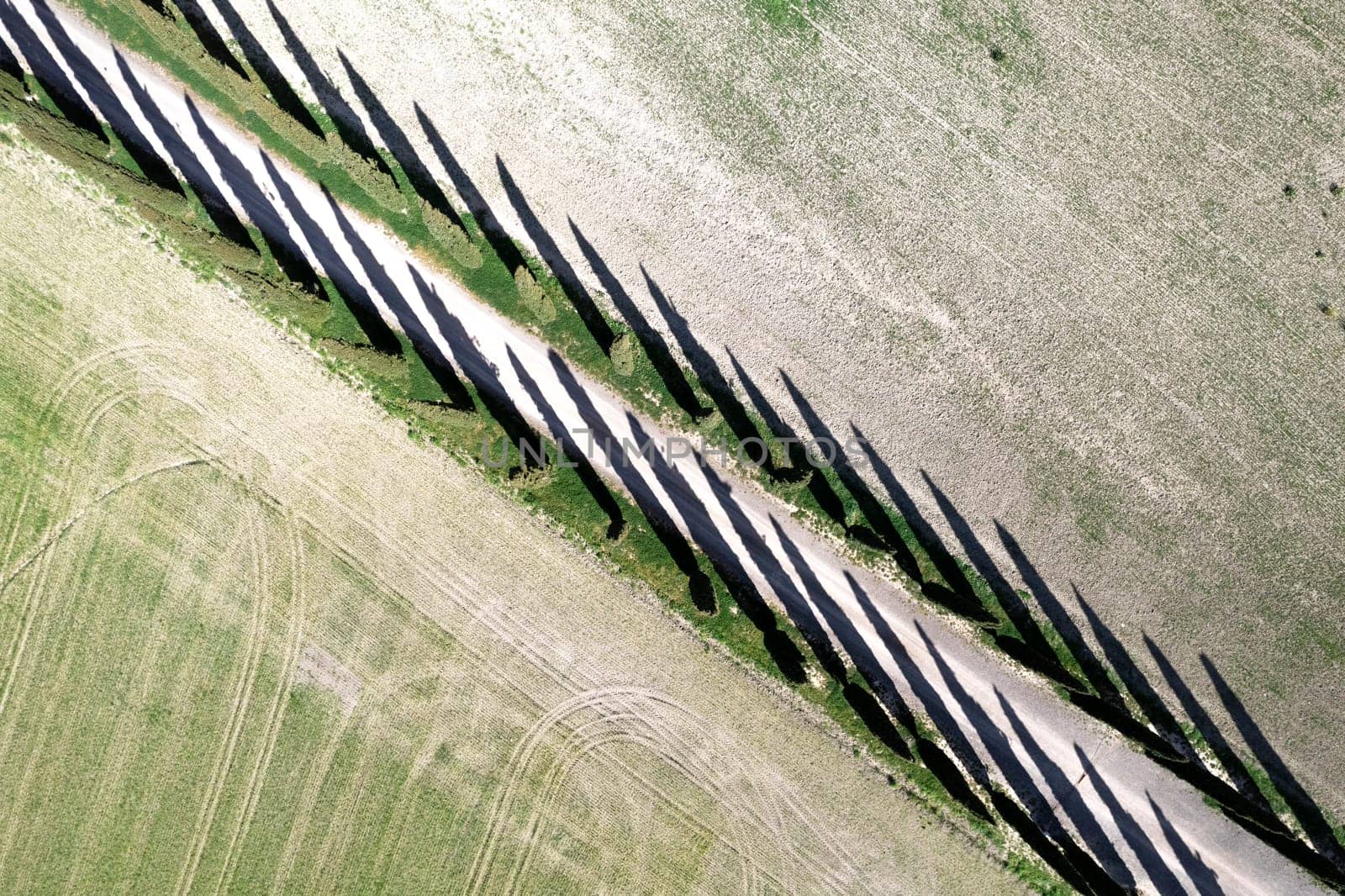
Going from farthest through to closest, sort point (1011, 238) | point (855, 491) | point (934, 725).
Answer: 1. point (934, 725)
2. point (855, 491)
3. point (1011, 238)

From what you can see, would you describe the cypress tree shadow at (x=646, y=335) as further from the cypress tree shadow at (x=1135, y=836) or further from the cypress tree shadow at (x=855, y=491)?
the cypress tree shadow at (x=1135, y=836)

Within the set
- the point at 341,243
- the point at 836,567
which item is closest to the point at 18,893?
the point at 341,243

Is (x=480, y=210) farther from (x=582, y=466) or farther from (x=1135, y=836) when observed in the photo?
(x=1135, y=836)

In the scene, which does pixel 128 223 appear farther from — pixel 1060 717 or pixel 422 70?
pixel 1060 717

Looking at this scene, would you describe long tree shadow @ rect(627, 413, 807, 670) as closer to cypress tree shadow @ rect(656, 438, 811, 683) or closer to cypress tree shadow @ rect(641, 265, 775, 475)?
cypress tree shadow @ rect(656, 438, 811, 683)

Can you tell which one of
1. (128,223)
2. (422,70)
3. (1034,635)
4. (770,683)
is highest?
(422,70)

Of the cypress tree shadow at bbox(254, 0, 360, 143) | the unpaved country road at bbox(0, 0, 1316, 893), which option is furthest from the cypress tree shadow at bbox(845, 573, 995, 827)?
the cypress tree shadow at bbox(254, 0, 360, 143)

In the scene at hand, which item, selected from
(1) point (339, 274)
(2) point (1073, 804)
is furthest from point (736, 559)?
(1) point (339, 274)
